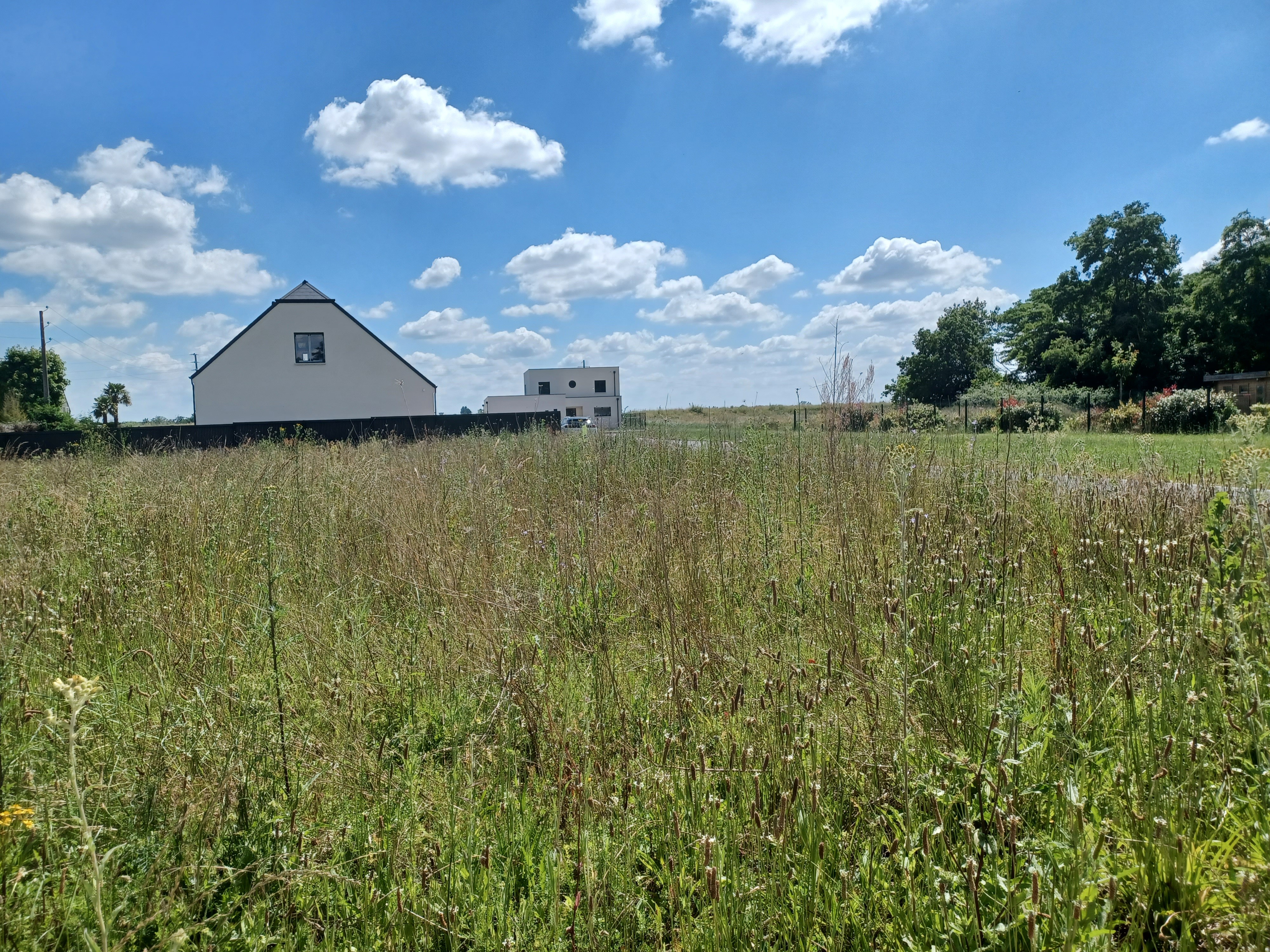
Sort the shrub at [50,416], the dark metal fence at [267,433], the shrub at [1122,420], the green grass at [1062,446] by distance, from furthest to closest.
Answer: the shrub at [50,416]
the shrub at [1122,420]
the dark metal fence at [267,433]
the green grass at [1062,446]

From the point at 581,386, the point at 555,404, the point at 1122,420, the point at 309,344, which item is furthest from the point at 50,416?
the point at 1122,420

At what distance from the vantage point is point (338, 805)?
216cm

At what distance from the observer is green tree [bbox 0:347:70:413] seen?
57156 mm

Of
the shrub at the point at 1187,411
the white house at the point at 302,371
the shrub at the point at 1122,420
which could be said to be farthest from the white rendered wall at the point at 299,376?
the shrub at the point at 1187,411

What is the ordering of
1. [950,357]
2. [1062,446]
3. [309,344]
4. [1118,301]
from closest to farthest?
1. [1062,446]
2. [309,344]
3. [1118,301]
4. [950,357]

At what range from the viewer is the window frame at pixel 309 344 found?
31031 mm

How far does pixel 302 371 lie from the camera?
1222 inches

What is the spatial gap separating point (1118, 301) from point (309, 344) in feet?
152

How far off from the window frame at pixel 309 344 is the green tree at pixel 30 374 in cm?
4223

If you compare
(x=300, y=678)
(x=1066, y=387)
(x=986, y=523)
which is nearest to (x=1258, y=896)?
(x=986, y=523)

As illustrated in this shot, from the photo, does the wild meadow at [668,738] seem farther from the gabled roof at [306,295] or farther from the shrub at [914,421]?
the gabled roof at [306,295]

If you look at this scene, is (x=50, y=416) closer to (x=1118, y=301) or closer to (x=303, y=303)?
(x=303, y=303)

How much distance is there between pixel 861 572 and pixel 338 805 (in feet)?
9.21

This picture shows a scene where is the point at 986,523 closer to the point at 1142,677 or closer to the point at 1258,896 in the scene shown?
the point at 1142,677
